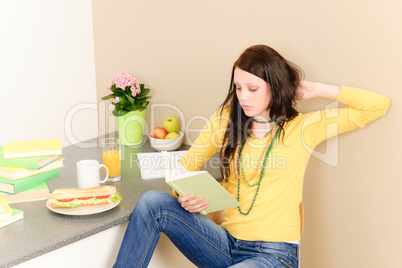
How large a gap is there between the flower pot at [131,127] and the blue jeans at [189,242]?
26.8 inches

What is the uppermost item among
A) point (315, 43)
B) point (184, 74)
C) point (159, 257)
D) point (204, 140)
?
point (315, 43)

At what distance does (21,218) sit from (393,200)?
3.73ft

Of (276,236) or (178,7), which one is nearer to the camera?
(276,236)

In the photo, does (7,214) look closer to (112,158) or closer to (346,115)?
(112,158)

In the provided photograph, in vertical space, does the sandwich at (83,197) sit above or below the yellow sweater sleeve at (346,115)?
below

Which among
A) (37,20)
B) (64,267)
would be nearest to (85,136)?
(37,20)

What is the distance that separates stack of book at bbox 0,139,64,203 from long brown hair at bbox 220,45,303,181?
1.98 feet

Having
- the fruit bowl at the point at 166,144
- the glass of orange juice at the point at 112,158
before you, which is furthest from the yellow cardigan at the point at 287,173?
the fruit bowl at the point at 166,144

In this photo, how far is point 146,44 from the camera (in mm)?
2201

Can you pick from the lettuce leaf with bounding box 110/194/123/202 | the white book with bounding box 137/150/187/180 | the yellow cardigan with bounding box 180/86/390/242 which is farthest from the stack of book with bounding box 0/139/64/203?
the yellow cardigan with bounding box 180/86/390/242

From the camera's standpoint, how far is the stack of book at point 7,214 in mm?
1334

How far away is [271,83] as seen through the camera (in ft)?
4.82

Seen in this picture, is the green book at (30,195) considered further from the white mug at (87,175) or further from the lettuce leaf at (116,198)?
the lettuce leaf at (116,198)

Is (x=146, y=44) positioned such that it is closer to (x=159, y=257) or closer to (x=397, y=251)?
(x=159, y=257)
